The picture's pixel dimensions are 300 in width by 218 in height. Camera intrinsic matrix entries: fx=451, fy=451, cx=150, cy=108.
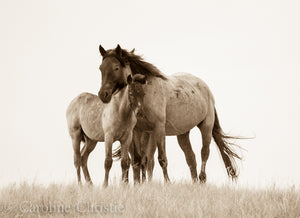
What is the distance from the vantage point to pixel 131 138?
812 centimetres

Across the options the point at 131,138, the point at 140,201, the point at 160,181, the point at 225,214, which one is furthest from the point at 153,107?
the point at 225,214

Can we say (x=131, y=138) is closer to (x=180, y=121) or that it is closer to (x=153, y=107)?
(x=153, y=107)

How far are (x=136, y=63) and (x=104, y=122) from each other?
1.22m

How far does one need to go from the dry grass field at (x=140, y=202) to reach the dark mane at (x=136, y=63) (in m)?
2.10

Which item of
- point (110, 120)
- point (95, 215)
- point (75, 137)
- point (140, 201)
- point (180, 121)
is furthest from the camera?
point (75, 137)

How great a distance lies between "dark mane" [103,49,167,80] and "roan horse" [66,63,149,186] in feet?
0.58

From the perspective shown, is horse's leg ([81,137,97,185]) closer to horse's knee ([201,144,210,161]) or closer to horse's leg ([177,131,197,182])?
horse's leg ([177,131,197,182])

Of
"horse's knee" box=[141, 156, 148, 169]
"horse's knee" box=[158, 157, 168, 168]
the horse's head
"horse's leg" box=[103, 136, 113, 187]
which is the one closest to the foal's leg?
"horse's knee" box=[141, 156, 148, 169]

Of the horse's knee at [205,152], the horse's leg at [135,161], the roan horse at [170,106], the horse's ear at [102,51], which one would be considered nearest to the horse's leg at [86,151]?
the horse's leg at [135,161]

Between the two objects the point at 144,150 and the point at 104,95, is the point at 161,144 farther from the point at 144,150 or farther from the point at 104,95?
the point at 104,95

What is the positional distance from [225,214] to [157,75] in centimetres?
331

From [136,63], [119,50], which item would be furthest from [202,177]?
[119,50]

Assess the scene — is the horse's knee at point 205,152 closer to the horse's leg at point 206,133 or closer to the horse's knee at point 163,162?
the horse's leg at point 206,133

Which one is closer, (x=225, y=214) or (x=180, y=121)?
(x=225, y=214)
